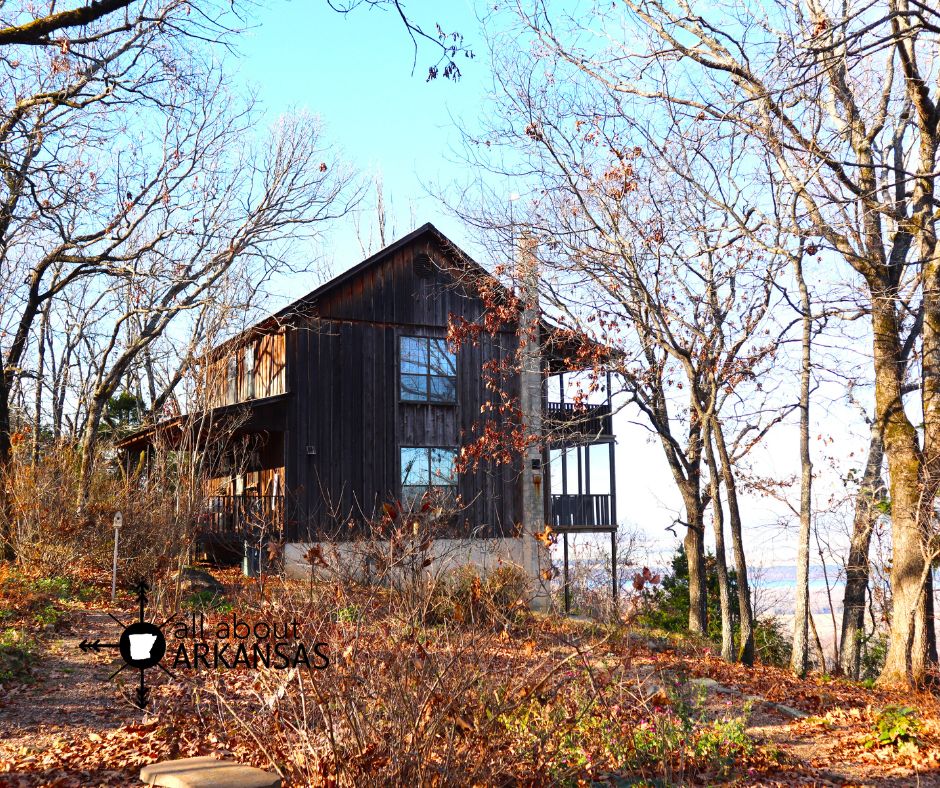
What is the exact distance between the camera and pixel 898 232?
13.8 metres

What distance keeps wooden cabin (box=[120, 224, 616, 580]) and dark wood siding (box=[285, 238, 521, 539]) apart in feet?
0.09

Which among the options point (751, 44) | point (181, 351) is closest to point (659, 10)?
point (751, 44)

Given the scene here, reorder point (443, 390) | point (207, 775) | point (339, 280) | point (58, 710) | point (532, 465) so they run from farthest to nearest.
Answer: point (532, 465)
point (443, 390)
point (339, 280)
point (58, 710)
point (207, 775)

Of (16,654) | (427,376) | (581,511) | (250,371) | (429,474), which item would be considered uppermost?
(250,371)

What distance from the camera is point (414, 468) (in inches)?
853

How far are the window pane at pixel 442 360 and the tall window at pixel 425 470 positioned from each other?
2022 mm

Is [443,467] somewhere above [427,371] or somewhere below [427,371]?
below

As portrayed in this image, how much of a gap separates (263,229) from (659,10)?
573 inches

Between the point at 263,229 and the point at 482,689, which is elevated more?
the point at 263,229

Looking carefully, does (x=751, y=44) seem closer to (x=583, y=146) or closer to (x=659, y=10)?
(x=659, y=10)

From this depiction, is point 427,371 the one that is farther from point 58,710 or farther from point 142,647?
point 58,710

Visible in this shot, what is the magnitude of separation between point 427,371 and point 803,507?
1027 centimetres

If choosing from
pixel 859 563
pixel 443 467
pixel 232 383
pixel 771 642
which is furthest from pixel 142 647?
pixel 232 383

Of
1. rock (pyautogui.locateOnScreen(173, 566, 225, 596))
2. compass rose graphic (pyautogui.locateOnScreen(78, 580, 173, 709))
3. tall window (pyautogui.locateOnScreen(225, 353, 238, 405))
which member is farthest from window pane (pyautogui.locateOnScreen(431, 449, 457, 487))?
compass rose graphic (pyautogui.locateOnScreen(78, 580, 173, 709))
